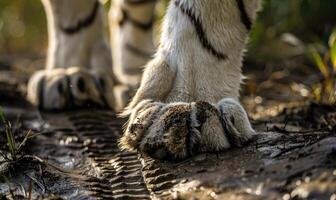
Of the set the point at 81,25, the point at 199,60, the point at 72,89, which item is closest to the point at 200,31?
the point at 199,60

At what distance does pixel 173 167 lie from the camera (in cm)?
194

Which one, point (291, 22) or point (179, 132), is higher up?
point (179, 132)

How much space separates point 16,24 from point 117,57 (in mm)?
2982

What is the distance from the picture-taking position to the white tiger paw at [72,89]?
10.0 feet

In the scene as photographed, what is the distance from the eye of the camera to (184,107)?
1.98 m

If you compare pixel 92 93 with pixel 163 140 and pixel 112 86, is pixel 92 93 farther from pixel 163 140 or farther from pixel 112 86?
pixel 163 140

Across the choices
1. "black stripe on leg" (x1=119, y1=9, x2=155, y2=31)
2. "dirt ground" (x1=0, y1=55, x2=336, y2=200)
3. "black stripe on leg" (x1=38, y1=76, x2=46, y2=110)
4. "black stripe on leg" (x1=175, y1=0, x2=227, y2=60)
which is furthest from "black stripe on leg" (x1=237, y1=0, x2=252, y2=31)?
"black stripe on leg" (x1=119, y1=9, x2=155, y2=31)

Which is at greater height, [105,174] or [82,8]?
[82,8]

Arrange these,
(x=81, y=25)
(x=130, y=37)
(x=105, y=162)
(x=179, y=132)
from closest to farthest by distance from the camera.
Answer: (x=179, y=132), (x=105, y=162), (x=81, y=25), (x=130, y=37)

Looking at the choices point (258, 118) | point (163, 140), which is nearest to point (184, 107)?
point (163, 140)

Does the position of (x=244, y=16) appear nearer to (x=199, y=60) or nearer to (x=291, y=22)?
(x=199, y=60)

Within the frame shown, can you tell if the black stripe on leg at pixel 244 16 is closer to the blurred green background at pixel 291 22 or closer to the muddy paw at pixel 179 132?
the muddy paw at pixel 179 132

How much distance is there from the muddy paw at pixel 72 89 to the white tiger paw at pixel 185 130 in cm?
104

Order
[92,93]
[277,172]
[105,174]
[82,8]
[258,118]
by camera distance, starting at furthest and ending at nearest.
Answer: [82,8], [92,93], [258,118], [105,174], [277,172]
